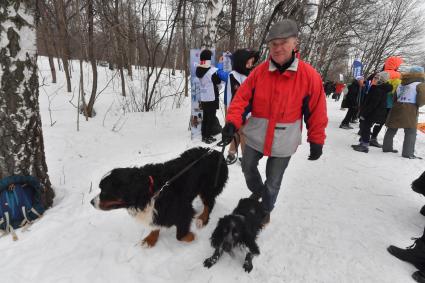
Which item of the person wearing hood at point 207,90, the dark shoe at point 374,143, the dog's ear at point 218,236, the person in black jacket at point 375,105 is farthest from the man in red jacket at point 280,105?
the dark shoe at point 374,143

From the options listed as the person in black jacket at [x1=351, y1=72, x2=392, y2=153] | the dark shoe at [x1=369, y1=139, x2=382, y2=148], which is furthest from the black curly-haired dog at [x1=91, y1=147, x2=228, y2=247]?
the dark shoe at [x1=369, y1=139, x2=382, y2=148]

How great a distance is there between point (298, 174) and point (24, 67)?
14.1 ft

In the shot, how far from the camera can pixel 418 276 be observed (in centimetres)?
223

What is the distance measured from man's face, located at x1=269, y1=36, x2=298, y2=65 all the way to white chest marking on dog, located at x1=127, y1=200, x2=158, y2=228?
5.49 ft

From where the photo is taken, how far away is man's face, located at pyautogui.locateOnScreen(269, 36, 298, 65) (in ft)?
6.66

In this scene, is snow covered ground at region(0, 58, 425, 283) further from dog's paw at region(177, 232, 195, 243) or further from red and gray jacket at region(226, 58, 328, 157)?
red and gray jacket at region(226, 58, 328, 157)

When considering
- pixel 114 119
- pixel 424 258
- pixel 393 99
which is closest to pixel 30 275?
pixel 424 258

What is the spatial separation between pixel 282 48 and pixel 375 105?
4.84 meters

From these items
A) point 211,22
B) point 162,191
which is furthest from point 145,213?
point 211,22

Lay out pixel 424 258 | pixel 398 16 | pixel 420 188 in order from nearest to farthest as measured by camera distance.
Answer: pixel 424 258, pixel 420 188, pixel 398 16

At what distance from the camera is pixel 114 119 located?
6773mm

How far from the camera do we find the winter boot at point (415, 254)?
2.34m

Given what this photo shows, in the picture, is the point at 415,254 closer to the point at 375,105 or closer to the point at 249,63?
the point at 249,63

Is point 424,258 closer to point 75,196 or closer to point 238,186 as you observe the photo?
point 238,186
